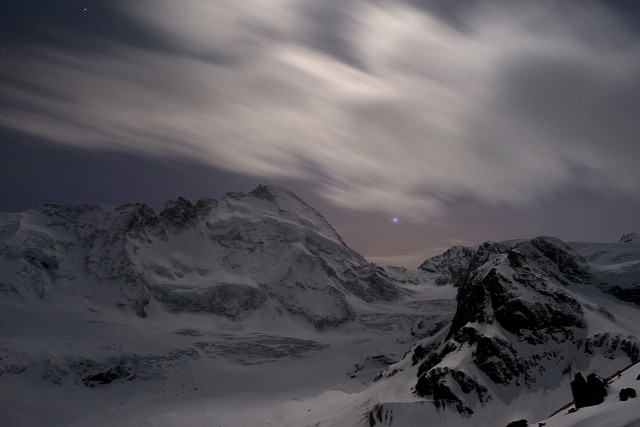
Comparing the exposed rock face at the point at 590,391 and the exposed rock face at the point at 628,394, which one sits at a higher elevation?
the exposed rock face at the point at 628,394

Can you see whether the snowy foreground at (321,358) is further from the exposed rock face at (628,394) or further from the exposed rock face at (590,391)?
the exposed rock face at (590,391)

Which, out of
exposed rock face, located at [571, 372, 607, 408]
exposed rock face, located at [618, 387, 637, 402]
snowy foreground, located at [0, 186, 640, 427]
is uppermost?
exposed rock face, located at [618, 387, 637, 402]

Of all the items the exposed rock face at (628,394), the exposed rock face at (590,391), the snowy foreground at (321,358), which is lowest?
the snowy foreground at (321,358)

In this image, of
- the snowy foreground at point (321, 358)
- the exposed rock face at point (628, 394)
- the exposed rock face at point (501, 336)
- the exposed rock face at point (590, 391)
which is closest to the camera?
the exposed rock face at point (628, 394)

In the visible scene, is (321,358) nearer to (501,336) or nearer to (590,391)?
(501,336)

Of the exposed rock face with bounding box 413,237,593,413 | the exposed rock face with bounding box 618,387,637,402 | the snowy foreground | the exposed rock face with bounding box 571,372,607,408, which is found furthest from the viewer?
the exposed rock face with bounding box 413,237,593,413

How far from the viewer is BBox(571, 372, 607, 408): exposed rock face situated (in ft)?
91.1

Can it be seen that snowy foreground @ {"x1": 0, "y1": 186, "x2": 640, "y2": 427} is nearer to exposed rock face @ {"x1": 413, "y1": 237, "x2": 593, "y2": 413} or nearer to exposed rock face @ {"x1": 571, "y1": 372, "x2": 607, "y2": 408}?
exposed rock face @ {"x1": 413, "y1": 237, "x2": 593, "y2": 413}

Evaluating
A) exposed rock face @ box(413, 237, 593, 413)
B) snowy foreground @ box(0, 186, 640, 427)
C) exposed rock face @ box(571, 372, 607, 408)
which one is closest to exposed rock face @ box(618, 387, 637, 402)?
snowy foreground @ box(0, 186, 640, 427)

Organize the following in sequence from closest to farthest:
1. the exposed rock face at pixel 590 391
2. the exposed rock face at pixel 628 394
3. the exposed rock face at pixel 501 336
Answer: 1. the exposed rock face at pixel 628 394
2. the exposed rock face at pixel 590 391
3. the exposed rock face at pixel 501 336

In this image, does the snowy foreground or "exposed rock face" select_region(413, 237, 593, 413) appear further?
"exposed rock face" select_region(413, 237, 593, 413)

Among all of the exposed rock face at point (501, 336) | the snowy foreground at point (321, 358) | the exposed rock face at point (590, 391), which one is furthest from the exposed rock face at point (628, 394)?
the exposed rock face at point (501, 336)

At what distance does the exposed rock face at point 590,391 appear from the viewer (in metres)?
27.8

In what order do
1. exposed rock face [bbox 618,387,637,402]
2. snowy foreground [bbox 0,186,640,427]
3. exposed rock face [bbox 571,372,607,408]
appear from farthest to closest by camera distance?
1. snowy foreground [bbox 0,186,640,427]
2. exposed rock face [bbox 571,372,607,408]
3. exposed rock face [bbox 618,387,637,402]
